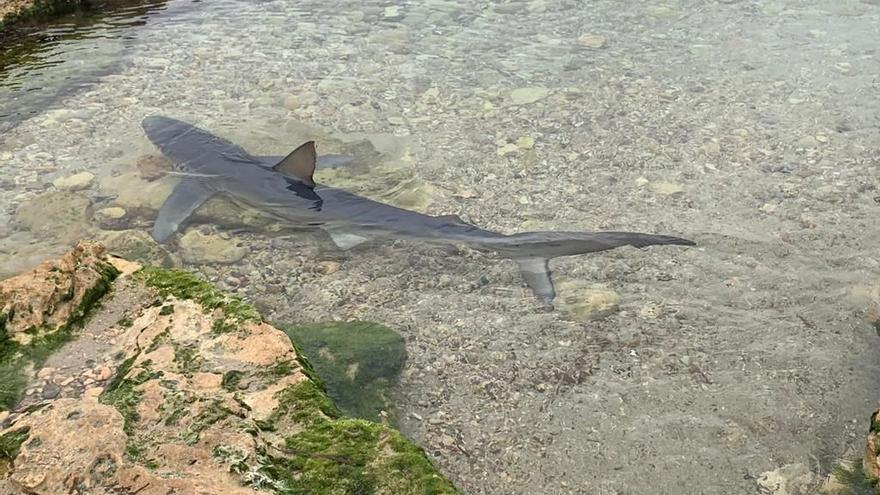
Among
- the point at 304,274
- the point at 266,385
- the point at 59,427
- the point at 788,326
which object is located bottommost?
the point at 788,326

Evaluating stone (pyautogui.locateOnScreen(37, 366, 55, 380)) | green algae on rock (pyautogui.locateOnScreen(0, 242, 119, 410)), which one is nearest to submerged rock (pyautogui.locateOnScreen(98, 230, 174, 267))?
green algae on rock (pyautogui.locateOnScreen(0, 242, 119, 410))

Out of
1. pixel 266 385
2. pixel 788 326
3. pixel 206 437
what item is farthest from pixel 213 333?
pixel 788 326

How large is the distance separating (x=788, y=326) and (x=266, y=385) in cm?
364

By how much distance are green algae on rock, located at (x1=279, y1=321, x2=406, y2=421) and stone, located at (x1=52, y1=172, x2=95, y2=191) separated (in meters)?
3.31

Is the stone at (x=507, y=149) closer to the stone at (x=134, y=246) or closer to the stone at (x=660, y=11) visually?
the stone at (x=134, y=246)

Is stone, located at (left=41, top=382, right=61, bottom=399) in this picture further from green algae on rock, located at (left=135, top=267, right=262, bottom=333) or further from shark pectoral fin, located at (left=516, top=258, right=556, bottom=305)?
shark pectoral fin, located at (left=516, top=258, right=556, bottom=305)

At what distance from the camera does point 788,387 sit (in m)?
4.41

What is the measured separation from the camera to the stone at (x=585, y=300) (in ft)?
16.7

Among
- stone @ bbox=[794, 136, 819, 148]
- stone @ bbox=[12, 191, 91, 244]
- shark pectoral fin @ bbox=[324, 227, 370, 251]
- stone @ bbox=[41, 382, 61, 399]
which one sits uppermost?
stone @ bbox=[41, 382, 61, 399]

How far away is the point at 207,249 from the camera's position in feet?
19.7

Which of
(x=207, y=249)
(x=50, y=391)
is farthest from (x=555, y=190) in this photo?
(x=50, y=391)

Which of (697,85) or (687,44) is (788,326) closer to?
(697,85)

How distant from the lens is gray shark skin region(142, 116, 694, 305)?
207 inches

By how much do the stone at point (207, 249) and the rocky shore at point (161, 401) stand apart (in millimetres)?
1692
